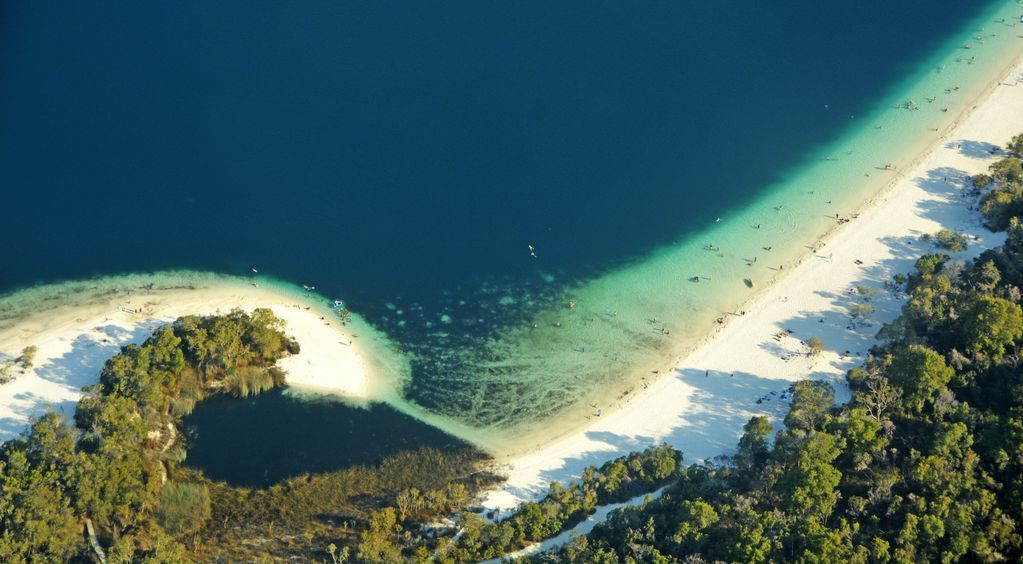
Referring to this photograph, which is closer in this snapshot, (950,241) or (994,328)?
(994,328)

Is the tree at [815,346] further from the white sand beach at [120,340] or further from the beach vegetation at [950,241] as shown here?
the white sand beach at [120,340]

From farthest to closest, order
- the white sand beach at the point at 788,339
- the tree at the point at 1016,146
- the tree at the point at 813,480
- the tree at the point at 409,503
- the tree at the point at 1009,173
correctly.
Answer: the tree at the point at 1016,146 → the tree at the point at 1009,173 → the white sand beach at the point at 788,339 → the tree at the point at 409,503 → the tree at the point at 813,480

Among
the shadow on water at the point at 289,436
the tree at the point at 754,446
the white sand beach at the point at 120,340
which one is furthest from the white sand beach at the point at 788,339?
the white sand beach at the point at 120,340

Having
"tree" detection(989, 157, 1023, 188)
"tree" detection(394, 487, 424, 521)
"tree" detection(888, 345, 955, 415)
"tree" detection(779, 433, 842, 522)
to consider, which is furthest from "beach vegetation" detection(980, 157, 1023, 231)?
"tree" detection(394, 487, 424, 521)

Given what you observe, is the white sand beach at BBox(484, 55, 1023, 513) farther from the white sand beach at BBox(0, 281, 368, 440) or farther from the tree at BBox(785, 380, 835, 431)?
the white sand beach at BBox(0, 281, 368, 440)

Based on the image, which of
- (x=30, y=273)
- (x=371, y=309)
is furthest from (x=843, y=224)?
(x=30, y=273)

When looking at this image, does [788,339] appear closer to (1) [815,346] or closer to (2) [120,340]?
(1) [815,346]

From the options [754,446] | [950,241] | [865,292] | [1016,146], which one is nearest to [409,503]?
[754,446]

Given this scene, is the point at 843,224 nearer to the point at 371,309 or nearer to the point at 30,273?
the point at 371,309
